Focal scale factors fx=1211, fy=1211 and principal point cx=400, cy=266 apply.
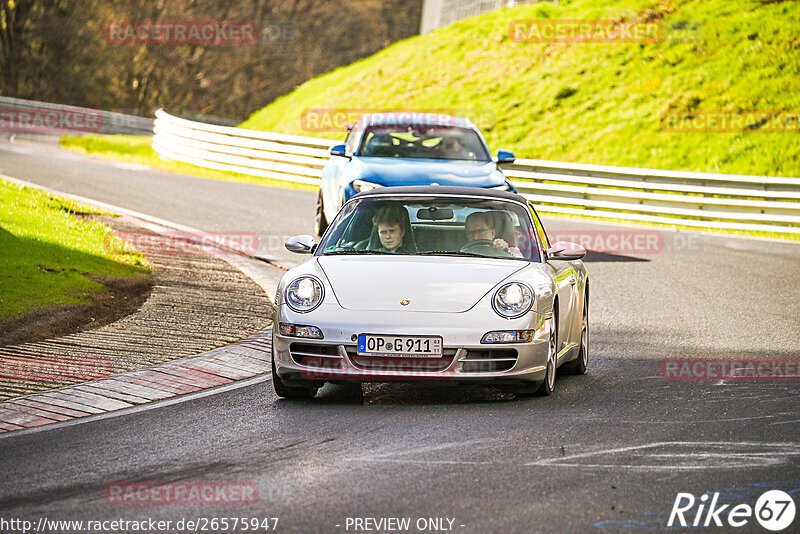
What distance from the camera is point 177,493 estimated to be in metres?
5.68

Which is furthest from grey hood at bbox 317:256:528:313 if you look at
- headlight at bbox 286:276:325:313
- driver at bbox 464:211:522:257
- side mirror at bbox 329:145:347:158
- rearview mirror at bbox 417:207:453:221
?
side mirror at bbox 329:145:347:158

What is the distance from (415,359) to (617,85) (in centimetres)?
2670

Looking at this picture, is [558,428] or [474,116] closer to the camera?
[558,428]

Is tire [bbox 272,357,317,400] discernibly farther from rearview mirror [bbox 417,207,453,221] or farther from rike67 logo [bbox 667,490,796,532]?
rike67 logo [bbox 667,490,796,532]

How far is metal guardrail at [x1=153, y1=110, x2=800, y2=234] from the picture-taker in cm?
2231

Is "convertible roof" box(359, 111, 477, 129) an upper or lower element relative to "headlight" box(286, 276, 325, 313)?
upper

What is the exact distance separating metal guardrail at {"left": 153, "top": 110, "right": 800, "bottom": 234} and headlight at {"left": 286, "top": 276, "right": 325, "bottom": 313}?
15589 millimetres

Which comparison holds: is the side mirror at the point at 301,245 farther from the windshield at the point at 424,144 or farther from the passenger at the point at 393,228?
the windshield at the point at 424,144

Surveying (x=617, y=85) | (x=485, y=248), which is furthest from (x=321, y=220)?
(x=617, y=85)

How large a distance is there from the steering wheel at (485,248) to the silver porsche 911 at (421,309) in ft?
0.04

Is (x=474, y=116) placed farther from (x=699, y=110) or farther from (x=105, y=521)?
(x=105, y=521)

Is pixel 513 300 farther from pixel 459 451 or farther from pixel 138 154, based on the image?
pixel 138 154

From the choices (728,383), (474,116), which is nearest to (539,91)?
(474,116)

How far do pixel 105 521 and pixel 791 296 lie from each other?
10530 millimetres
